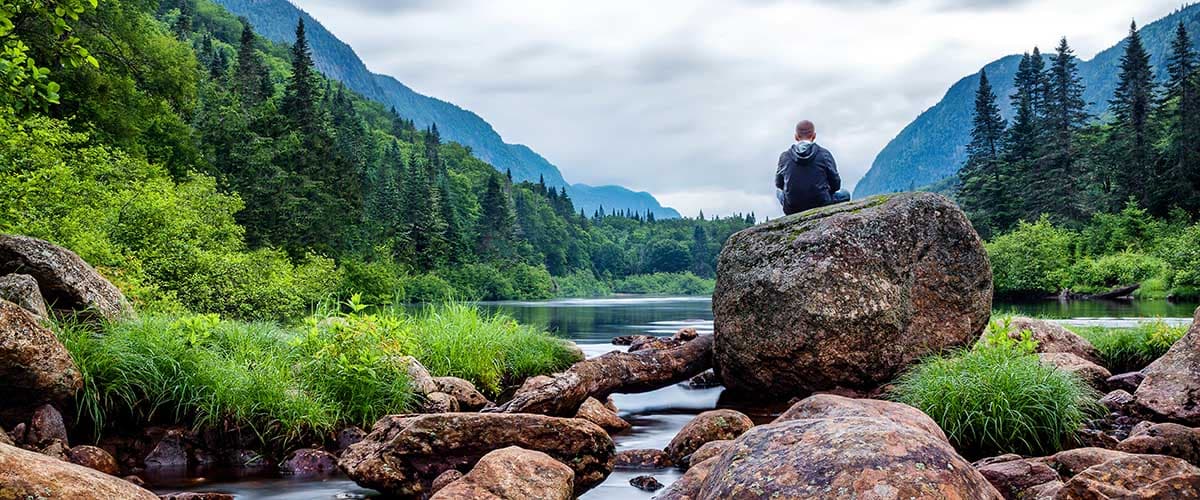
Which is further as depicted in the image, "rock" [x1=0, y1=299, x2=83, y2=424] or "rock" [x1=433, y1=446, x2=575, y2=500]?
"rock" [x1=0, y1=299, x2=83, y2=424]

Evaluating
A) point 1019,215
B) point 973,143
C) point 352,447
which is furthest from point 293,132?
point 973,143

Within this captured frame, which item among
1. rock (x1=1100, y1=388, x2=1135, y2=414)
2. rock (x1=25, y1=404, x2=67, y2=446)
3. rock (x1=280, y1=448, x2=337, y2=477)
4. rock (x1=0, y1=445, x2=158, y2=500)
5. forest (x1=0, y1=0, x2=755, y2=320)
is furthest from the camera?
forest (x1=0, y1=0, x2=755, y2=320)

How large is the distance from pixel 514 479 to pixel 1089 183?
83.8 meters

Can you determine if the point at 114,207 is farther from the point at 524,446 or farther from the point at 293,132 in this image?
the point at 293,132

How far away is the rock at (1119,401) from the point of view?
9680 mm

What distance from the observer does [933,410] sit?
8.84 metres

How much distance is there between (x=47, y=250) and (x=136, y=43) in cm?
2781

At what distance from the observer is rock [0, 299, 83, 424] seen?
24.5 feet

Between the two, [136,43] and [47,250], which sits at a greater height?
[136,43]

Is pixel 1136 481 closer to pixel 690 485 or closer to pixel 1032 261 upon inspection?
pixel 690 485

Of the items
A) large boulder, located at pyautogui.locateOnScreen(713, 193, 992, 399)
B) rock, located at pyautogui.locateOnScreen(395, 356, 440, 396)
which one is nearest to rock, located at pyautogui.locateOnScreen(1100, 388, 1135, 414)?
large boulder, located at pyautogui.locateOnScreen(713, 193, 992, 399)

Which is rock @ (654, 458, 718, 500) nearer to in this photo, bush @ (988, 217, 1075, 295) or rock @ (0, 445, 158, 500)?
rock @ (0, 445, 158, 500)

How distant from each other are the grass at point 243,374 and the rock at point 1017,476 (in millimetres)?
6586

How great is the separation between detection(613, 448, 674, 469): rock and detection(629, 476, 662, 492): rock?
0.60 metres
